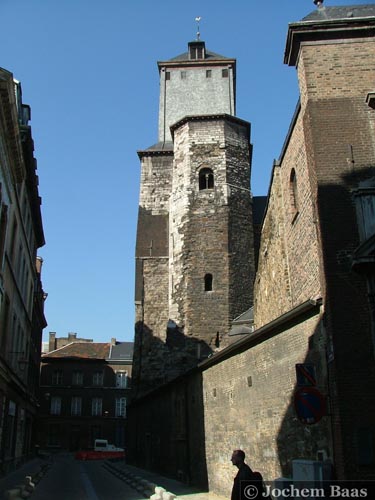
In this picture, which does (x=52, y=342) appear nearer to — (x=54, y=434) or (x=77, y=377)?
(x=77, y=377)

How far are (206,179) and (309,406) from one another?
1959 cm

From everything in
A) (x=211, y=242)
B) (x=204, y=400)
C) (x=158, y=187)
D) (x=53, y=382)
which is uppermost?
(x=158, y=187)

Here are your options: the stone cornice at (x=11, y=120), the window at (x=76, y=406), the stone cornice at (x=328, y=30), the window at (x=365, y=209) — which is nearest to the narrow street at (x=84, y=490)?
the window at (x=365, y=209)

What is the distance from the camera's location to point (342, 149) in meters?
10.1

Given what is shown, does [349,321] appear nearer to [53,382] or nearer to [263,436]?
[263,436]

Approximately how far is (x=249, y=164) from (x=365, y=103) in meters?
16.7

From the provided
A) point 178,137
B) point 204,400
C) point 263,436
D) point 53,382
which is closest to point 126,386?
point 53,382

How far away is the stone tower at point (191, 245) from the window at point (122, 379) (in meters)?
26.4

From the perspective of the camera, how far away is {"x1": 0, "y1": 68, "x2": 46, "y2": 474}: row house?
14.8 meters

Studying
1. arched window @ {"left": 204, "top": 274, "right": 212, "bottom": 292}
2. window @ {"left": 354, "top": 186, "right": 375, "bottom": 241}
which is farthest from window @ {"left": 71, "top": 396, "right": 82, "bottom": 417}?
window @ {"left": 354, "top": 186, "right": 375, "bottom": 241}

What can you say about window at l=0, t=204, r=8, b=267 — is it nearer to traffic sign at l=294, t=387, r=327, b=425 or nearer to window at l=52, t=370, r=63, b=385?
traffic sign at l=294, t=387, r=327, b=425

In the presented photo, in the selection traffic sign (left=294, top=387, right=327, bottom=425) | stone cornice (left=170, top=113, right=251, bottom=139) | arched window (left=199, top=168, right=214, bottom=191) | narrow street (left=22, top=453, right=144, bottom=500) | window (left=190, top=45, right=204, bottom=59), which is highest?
window (left=190, top=45, right=204, bottom=59)

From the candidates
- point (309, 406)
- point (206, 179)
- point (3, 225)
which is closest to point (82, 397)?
point (206, 179)

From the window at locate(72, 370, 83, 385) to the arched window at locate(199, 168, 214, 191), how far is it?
32485 millimetres
